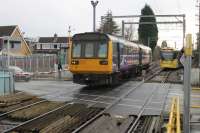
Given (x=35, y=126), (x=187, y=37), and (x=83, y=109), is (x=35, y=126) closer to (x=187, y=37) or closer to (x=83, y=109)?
(x=83, y=109)

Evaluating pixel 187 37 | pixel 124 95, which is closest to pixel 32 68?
pixel 124 95

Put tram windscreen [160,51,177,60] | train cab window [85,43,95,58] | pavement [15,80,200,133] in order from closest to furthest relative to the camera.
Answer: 1. pavement [15,80,200,133]
2. train cab window [85,43,95,58]
3. tram windscreen [160,51,177,60]

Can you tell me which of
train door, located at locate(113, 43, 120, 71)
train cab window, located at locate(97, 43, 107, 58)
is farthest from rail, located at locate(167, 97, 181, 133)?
train door, located at locate(113, 43, 120, 71)

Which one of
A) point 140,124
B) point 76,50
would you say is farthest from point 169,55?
point 140,124

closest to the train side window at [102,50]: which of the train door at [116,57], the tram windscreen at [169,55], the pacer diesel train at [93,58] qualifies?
the pacer diesel train at [93,58]

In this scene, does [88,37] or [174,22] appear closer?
[88,37]

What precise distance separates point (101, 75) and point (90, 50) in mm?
1570

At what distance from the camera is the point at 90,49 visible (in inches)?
1100

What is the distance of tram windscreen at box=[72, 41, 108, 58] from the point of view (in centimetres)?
2766

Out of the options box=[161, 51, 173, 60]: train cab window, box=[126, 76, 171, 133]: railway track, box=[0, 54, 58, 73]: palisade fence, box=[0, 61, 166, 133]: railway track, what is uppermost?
box=[161, 51, 173, 60]: train cab window

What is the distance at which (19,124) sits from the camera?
15.3 metres

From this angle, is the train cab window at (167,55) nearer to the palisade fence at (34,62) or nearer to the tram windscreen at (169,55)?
the tram windscreen at (169,55)

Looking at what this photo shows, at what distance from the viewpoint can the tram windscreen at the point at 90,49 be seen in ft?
90.7

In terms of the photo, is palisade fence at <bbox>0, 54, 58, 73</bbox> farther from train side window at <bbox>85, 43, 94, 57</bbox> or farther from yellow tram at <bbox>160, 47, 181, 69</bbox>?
train side window at <bbox>85, 43, 94, 57</bbox>
